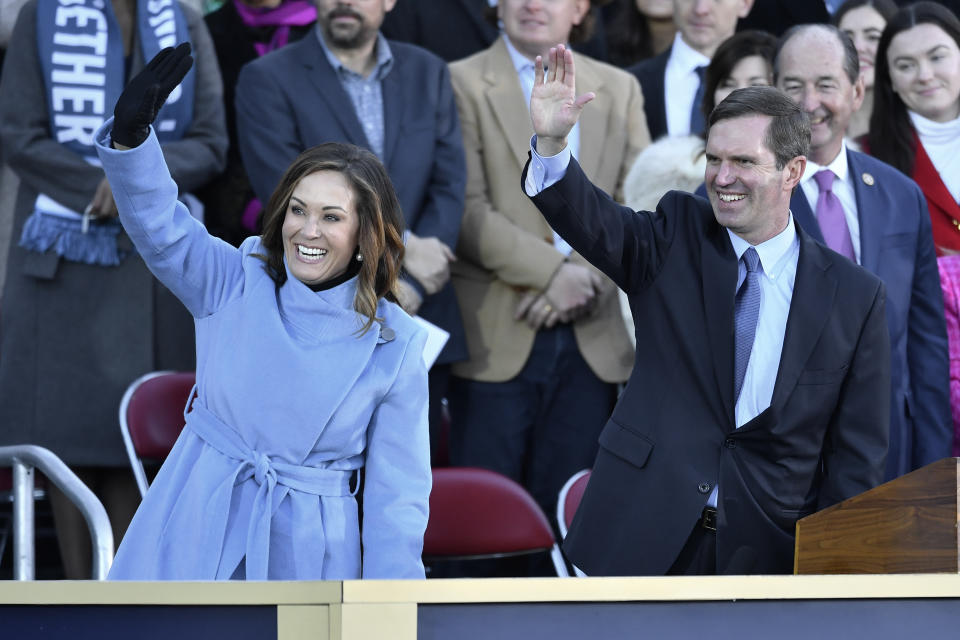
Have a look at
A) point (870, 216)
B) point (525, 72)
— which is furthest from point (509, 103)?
point (870, 216)

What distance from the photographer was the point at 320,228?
9.91 feet

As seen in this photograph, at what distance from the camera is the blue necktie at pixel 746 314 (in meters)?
3.00

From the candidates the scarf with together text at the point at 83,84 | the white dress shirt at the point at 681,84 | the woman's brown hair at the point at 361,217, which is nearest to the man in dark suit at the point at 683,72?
the white dress shirt at the point at 681,84

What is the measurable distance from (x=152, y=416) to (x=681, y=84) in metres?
2.45

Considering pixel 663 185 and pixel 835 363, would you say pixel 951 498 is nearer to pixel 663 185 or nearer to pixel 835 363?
pixel 835 363

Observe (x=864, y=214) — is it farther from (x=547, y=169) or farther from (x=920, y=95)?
(x=547, y=169)

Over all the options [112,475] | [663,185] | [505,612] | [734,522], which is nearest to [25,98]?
[112,475]

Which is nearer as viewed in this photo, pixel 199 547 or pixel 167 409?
pixel 199 547

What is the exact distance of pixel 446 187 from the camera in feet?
15.3

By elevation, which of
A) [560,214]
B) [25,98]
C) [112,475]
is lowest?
[112,475]

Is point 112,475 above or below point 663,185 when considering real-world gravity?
below

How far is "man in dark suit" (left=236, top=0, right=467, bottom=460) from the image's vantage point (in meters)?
4.57

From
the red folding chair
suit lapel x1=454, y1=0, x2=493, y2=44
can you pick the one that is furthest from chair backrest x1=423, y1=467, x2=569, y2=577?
suit lapel x1=454, y1=0, x2=493, y2=44

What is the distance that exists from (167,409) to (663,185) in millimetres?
1741
